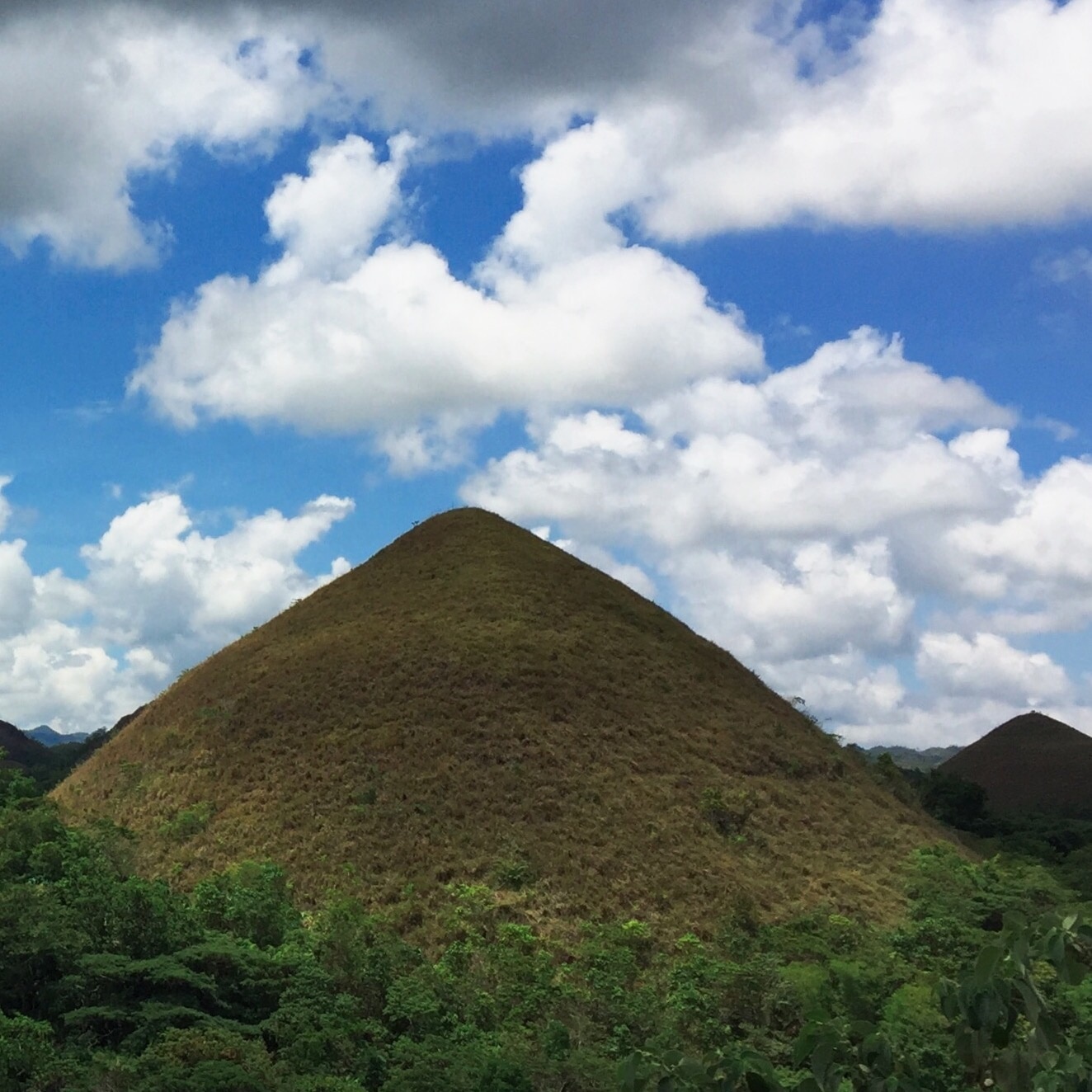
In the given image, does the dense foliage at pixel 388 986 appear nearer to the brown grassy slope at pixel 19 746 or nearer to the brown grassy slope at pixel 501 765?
the brown grassy slope at pixel 501 765

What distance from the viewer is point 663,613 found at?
41062mm

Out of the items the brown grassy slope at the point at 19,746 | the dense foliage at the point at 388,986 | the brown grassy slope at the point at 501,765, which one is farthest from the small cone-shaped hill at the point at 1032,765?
the brown grassy slope at the point at 19,746

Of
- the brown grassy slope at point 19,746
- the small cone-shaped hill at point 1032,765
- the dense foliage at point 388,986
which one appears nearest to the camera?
the dense foliage at point 388,986

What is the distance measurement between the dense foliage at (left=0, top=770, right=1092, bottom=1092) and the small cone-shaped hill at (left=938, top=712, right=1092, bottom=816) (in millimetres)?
53617

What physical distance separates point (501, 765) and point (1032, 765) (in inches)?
2468

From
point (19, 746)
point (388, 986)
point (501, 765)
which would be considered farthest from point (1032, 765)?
point (19, 746)

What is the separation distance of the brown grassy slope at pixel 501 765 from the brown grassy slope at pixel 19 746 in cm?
5200

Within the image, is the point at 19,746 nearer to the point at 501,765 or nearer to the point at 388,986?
the point at 501,765

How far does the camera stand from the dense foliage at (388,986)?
13781 mm

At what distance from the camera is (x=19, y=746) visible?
284 feet

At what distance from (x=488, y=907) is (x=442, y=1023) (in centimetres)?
496

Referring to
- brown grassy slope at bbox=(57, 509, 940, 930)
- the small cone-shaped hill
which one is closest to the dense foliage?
brown grassy slope at bbox=(57, 509, 940, 930)

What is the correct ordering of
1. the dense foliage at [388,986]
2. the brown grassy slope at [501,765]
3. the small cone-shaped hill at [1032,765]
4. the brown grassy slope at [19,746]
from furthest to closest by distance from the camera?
1. the brown grassy slope at [19,746]
2. the small cone-shaped hill at [1032,765]
3. the brown grassy slope at [501,765]
4. the dense foliage at [388,986]

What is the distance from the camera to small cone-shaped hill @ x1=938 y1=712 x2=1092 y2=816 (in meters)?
72.1
